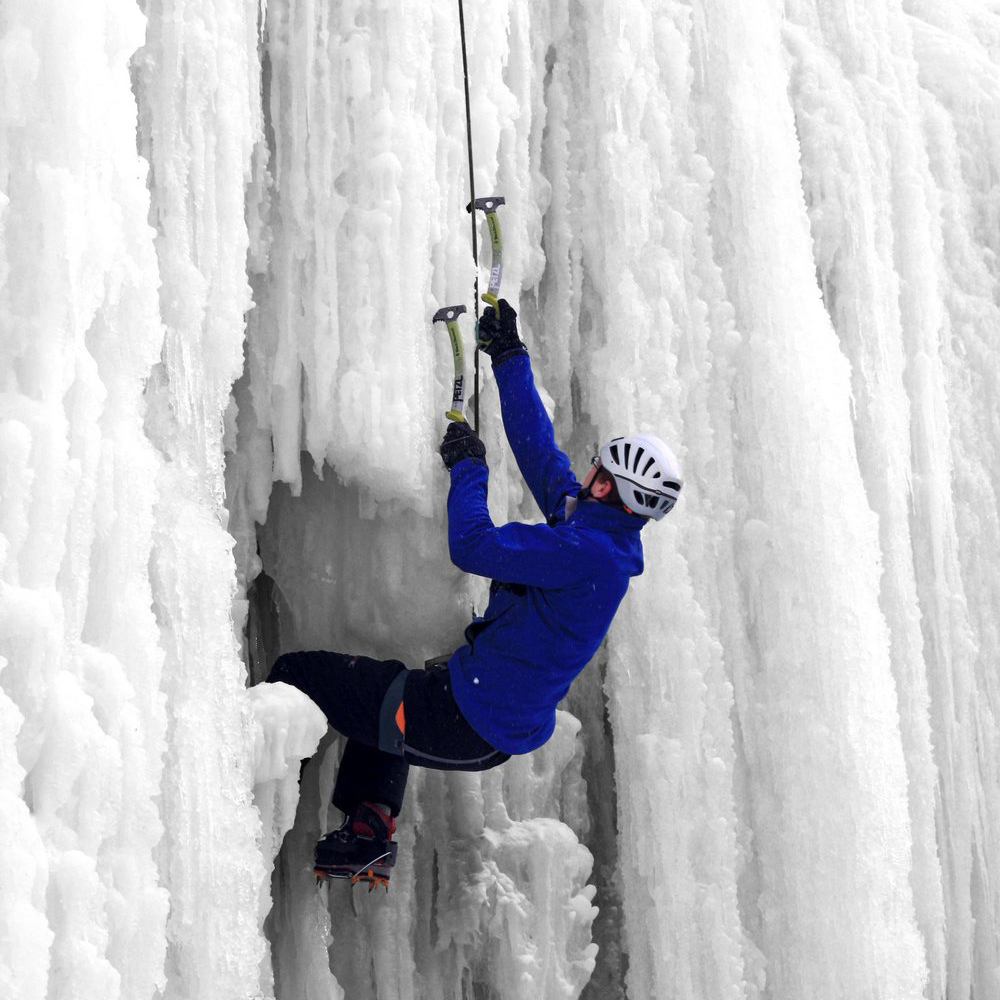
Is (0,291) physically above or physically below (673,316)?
below

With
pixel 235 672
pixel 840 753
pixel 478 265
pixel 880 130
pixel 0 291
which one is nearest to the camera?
pixel 0 291

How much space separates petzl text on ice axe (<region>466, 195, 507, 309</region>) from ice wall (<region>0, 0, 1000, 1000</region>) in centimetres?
10

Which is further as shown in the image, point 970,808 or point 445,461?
point 970,808

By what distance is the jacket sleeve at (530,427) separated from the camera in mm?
4004

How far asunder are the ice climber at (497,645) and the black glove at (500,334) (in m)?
0.01

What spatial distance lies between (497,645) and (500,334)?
0.94 metres

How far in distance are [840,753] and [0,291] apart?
312 centimetres

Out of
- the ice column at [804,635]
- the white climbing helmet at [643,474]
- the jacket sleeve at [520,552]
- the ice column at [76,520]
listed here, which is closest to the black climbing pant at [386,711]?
the jacket sleeve at [520,552]

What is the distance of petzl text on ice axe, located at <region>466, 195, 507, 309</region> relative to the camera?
414 cm

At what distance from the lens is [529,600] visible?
12.2 feet

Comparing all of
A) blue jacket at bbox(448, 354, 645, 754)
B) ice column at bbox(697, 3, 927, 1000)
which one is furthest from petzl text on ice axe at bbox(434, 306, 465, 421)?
ice column at bbox(697, 3, 927, 1000)

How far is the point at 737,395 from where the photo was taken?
16.2 ft

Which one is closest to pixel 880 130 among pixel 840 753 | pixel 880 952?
pixel 840 753

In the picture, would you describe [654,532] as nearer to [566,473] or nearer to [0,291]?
[566,473]
